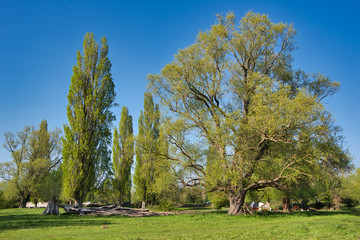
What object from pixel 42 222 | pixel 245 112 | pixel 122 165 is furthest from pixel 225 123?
pixel 122 165

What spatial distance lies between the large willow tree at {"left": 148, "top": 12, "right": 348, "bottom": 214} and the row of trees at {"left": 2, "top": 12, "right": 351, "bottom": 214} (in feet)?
0.25

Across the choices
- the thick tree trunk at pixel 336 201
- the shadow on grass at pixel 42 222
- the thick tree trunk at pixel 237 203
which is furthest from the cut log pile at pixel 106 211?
the thick tree trunk at pixel 336 201

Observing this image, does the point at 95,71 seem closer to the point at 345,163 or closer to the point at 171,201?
the point at 171,201

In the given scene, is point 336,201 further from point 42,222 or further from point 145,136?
point 42,222

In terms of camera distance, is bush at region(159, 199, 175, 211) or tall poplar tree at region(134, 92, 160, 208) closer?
bush at region(159, 199, 175, 211)

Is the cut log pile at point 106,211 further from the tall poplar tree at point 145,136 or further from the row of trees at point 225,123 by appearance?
the tall poplar tree at point 145,136

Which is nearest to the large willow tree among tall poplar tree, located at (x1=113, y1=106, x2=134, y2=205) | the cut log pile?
the cut log pile

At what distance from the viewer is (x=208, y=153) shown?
2038 centimetres

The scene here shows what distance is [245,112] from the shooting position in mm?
20688

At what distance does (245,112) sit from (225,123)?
2.77 metres

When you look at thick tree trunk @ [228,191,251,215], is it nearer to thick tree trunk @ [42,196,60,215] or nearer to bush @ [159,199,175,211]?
bush @ [159,199,175,211]

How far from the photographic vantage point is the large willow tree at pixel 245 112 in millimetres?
17266

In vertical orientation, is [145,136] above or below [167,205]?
above

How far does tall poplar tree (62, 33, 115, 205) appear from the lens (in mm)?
23766
